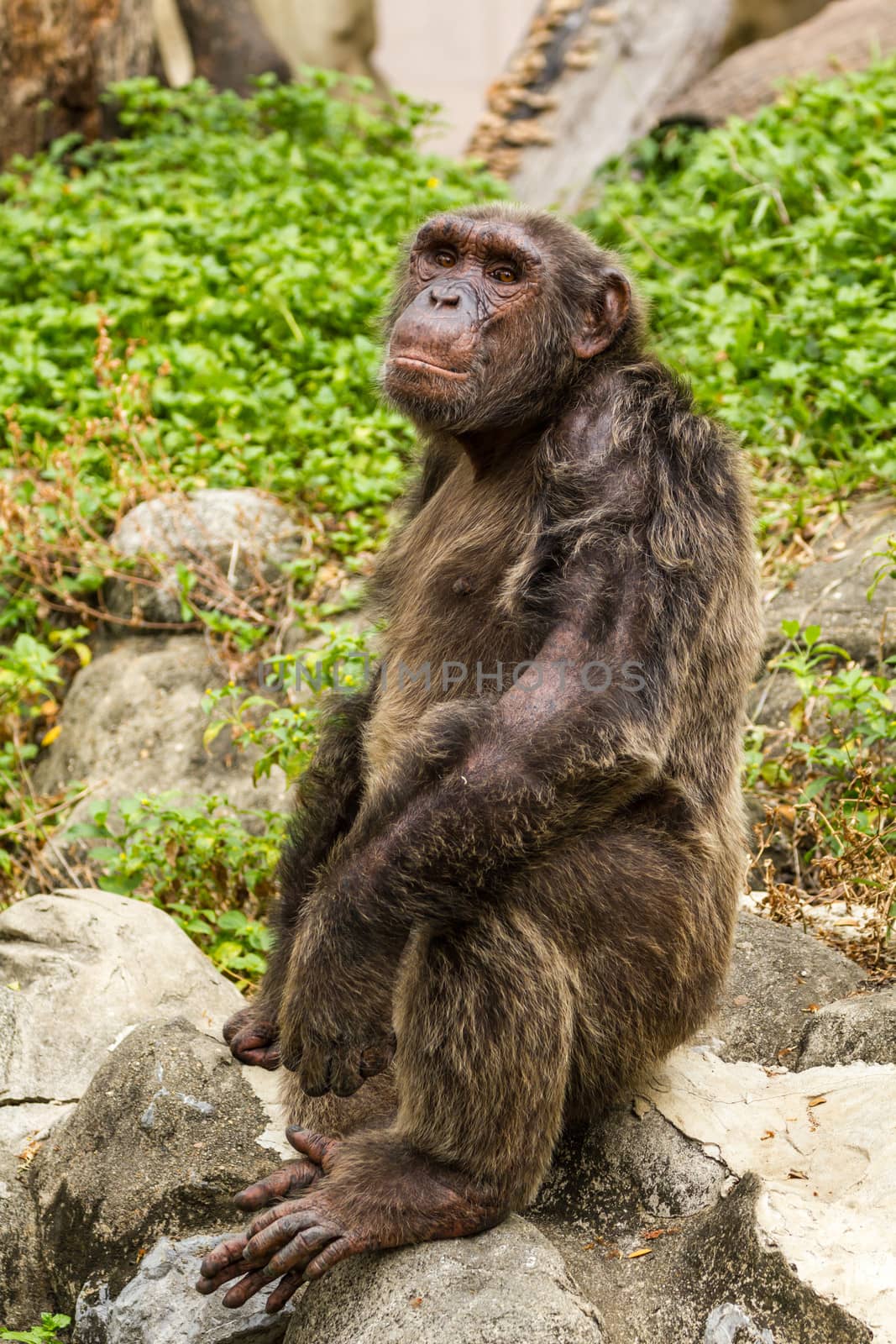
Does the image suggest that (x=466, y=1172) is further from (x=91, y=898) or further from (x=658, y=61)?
(x=658, y=61)

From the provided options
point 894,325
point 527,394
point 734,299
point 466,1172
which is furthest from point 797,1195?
point 734,299

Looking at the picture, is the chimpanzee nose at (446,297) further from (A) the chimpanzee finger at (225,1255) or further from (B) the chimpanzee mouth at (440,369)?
(A) the chimpanzee finger at (225,1255)

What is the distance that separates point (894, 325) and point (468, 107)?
15965 millimetres

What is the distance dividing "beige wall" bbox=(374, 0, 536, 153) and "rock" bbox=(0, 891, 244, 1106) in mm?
17912

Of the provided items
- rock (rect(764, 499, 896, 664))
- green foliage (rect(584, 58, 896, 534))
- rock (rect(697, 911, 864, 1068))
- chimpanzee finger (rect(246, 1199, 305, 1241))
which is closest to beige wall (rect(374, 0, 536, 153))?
green foliage (rect(584, 58, 896, 534))

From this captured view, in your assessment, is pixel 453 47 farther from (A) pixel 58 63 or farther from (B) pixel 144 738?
(B) pixel 144 738

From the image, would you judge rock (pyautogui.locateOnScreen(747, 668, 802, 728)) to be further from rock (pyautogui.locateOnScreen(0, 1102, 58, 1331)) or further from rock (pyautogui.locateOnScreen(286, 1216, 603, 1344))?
rock (pyautogui.locateOnScreen(0, 1102, 58, 1331))

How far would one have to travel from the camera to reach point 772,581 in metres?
5.88

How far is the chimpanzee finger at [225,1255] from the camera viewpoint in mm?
3043

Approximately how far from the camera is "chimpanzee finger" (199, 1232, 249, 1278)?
3.04 m

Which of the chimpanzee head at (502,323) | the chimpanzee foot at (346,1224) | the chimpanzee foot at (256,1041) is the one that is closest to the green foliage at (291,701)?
the chimpanzee foot at (256,1041)

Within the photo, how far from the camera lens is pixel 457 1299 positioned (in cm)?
288

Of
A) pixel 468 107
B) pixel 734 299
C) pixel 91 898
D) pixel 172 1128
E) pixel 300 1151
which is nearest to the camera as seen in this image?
pixel 300 1151

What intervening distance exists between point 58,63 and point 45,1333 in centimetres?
897
